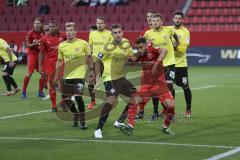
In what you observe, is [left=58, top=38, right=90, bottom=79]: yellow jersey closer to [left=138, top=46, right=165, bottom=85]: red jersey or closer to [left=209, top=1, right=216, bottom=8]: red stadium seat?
[left=138, top=46, right=165, bottom=85]: red jersey

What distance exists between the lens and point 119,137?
441 inches

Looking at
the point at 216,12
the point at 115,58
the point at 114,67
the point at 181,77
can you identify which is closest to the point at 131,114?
the point at 114,67

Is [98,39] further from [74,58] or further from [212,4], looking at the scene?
[212,4]

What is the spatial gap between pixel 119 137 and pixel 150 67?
1428mm

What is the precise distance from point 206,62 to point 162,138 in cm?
2289

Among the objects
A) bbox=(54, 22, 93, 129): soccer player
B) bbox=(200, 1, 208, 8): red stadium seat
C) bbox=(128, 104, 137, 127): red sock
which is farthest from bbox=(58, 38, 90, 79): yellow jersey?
bbox=(200, 1, 208, 8): red stadium seat

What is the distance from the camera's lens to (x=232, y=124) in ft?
42.4

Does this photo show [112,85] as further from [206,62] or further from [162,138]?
[206,62]

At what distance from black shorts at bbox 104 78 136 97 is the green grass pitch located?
2.42 ft

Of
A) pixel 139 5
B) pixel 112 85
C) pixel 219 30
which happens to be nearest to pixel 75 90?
pixel 112 85

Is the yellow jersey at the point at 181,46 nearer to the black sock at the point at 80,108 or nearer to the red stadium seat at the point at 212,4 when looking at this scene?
the black sock at the point at 80,108

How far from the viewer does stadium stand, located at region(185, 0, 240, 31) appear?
37594mm

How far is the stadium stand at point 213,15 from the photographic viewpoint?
1480 inches

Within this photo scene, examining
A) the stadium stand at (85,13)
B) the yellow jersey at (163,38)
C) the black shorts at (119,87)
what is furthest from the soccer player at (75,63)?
the stadium stand at (85,13)
